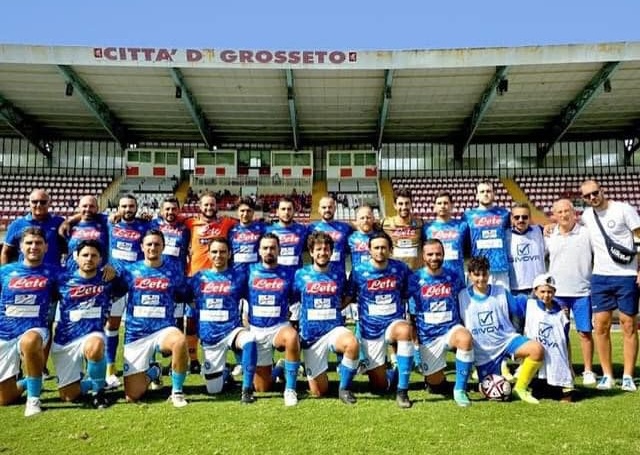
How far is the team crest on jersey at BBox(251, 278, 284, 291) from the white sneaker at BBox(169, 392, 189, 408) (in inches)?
45.7

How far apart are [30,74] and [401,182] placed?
60.7 ft

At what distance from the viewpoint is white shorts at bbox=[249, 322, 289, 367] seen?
511cm

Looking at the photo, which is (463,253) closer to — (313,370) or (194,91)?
(313,370)

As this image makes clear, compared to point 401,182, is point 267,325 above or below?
below

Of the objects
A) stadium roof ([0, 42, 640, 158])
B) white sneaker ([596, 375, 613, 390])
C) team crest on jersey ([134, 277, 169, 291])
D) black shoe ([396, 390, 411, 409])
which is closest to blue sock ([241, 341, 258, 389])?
team crest on jersey ([134, 277, 169, 291])

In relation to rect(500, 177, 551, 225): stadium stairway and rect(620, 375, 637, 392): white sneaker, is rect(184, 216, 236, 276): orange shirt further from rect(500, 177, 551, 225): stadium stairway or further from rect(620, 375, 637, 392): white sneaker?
rect(500, 177, 551, 225): stadium stairway

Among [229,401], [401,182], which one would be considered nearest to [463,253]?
[229,401]

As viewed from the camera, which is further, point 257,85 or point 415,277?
point 257,85

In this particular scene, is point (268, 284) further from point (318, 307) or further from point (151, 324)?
point (151, 324)

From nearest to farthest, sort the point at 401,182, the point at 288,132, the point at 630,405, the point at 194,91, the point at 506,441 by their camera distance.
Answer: the point at 506,441, the point at 630,405, the point at 194,91, the point at 288,132, the point at 401,182

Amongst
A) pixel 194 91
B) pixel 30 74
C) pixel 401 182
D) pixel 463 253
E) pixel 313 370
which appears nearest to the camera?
pixel 313 370

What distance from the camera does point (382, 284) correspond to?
513cm

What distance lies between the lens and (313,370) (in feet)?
16.6

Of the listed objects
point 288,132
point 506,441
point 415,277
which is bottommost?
point 506,441
